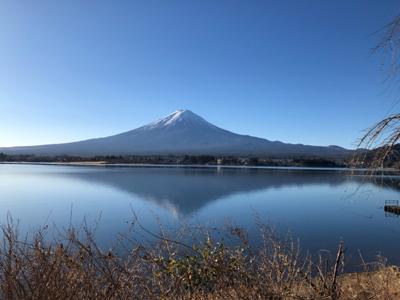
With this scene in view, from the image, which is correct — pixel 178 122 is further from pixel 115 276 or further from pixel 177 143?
pixel 115 276

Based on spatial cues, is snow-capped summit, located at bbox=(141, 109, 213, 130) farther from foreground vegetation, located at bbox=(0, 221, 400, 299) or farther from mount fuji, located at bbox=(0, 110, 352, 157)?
foreground vegetation, located at bbox=(0, 221, 400, 299)

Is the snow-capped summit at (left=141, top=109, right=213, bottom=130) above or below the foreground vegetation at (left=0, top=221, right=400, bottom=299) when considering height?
above

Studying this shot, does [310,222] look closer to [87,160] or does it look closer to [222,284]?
[222,284]

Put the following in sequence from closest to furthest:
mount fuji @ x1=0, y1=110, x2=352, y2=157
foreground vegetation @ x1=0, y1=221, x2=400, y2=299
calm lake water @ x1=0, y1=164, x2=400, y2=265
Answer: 1. foreground vegetation @ x1=0, y1=221, x2=400, y2=299
2. calm lake water @ x1=0, y1=164, x2=400, y2=265
3. mount fuji @ x1=0, y1=110, x2=352, y2=157

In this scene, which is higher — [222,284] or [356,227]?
[222,284]

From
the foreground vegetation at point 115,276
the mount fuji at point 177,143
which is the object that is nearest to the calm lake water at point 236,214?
the foreground vegetation at point 115,276

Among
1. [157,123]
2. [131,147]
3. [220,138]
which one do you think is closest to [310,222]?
[131,147]

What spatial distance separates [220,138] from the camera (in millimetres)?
178250

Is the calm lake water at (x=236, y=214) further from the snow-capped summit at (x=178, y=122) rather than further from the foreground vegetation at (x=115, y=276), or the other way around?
the snow-capped summit at (x=178, y=122)

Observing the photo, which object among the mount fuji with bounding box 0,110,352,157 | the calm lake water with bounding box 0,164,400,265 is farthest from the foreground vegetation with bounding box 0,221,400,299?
the mount fuji with bounding box 0,110,352,157

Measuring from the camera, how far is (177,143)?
16562 cm

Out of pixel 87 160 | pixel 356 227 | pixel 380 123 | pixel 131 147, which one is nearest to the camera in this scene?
pixel 380 123

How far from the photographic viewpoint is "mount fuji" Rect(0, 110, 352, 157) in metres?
152

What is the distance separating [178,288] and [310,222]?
1686cm
